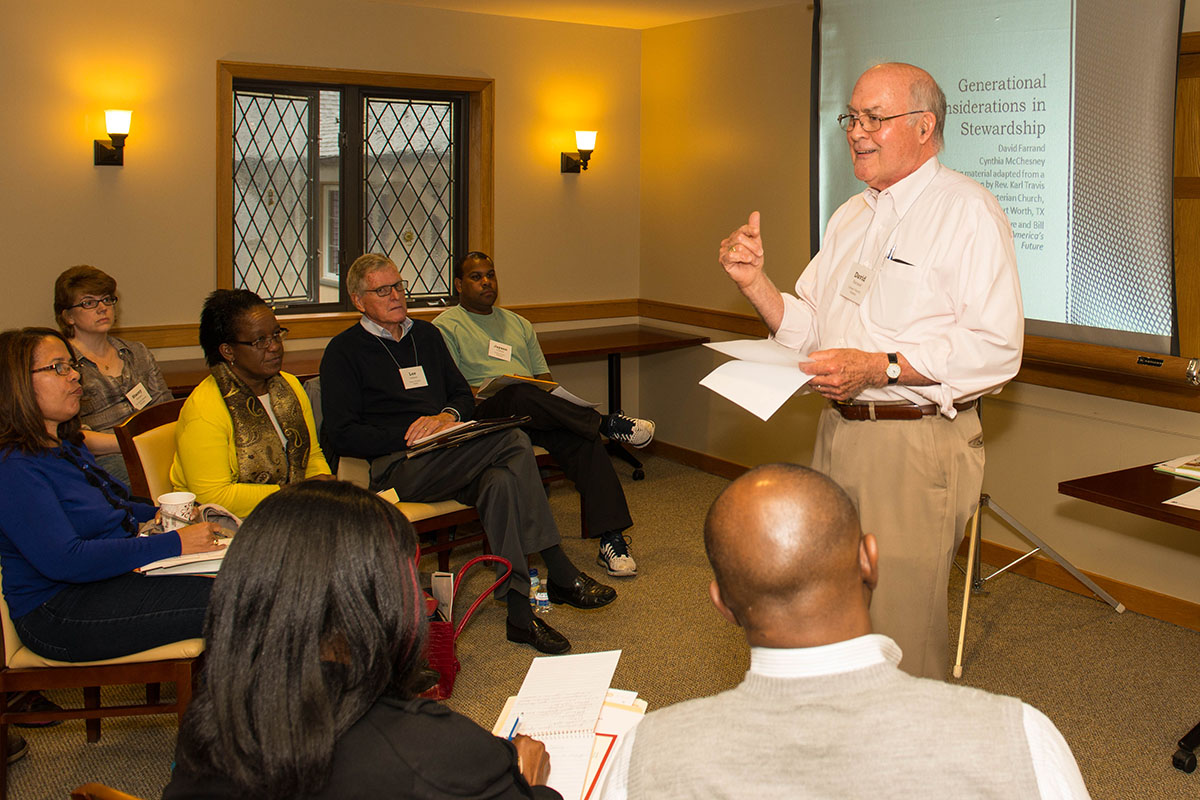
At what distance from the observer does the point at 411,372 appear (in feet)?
13.3

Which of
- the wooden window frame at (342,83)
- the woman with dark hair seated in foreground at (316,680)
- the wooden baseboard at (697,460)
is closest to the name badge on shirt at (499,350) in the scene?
the wooden window frame at (342,83)

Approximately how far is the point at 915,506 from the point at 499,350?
8.93 feet

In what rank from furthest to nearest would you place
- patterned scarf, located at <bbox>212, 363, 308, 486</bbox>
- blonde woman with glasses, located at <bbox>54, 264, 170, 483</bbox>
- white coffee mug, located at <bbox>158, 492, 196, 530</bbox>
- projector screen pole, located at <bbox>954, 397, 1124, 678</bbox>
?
blonde woman with glasses, located at <bbox>54, 264, 170, 483</bbox>
projector screen pole, located at <bbox>954, 397, 1124, 678</bbox>
patterned scarf, located at <bbox>212, 363, 308, 486</bbox>
white coffee mug, located at <bbox>158, 492, 196, 530</bbox>

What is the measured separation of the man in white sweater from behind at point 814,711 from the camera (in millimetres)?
1018

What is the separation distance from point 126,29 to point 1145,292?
172 inches

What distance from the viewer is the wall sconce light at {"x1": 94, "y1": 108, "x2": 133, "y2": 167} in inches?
181

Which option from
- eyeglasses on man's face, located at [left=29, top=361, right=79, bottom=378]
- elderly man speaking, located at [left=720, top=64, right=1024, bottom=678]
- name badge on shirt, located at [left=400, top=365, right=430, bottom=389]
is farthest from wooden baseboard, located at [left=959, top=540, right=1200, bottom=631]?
eyeglasses on man's face, located at [left=29, top=361, right=79, bottom=378]

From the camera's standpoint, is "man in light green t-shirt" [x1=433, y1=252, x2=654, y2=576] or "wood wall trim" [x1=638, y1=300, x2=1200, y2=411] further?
"man in light green t-shirt" [x1=433, y1=252, x2=654, y2=576]

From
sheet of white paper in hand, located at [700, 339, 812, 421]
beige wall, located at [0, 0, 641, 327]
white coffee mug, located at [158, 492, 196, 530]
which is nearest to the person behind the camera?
sheet of white paper in hand, located at [700, 339, 812, 421]

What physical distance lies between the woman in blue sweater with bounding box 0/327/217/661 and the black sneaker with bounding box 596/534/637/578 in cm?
204

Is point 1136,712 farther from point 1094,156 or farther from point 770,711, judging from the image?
point 770,711

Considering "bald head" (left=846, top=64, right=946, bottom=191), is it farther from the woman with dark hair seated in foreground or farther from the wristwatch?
the woman with dark hair seated in foreground

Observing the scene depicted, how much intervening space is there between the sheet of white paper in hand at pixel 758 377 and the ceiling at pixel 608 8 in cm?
336

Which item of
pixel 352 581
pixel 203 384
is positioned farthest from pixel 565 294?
pixel 352 581
